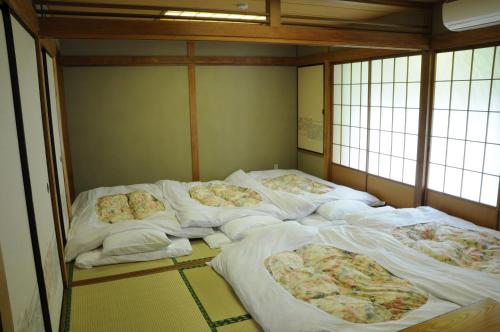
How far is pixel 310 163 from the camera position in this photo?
22.8 ft

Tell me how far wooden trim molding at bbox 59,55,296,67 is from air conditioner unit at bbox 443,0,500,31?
10.9 feet

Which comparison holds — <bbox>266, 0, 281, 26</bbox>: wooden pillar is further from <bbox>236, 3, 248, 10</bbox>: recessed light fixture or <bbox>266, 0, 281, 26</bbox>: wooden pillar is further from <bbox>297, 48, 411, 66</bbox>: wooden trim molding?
<bbox>297, 48, 411, 66</bbox>: wooden trim molding

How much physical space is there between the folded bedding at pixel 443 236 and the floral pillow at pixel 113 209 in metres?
2.57

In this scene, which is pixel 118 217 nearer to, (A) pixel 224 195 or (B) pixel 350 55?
(A) pixel 224 195

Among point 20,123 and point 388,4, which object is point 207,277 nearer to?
point 20,123

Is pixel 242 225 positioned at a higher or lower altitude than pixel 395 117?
lower

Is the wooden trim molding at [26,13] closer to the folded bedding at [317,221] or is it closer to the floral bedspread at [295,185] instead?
the folded bedding at [317,221]

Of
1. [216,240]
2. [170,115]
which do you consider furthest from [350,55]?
[216,240]

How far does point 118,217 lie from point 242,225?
1432mm

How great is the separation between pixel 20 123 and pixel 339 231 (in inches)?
108

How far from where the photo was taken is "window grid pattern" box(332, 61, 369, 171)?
573 cm

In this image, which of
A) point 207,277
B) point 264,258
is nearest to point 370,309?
point 264,258

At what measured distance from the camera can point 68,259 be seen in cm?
385

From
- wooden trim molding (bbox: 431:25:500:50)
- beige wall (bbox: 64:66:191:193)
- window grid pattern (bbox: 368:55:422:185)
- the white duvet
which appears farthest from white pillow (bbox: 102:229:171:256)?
wooden trim molding (bbox: 431:25:500:50)
